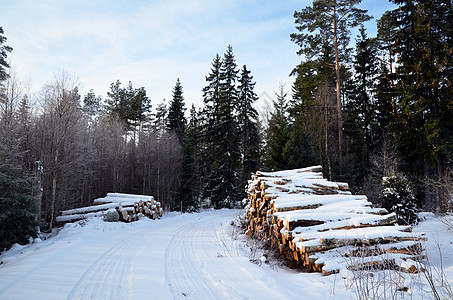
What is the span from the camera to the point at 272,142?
55.8 ft

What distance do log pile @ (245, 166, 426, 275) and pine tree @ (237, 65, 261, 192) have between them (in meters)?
20.3

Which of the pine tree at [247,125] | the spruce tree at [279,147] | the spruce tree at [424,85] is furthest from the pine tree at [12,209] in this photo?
the spruce tree at [424,85]

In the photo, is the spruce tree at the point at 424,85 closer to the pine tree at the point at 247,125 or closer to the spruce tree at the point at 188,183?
the pine tree at the point at 247,125

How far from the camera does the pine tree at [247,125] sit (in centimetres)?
2844

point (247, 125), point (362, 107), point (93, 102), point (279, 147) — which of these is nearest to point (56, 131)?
point (279, 147)

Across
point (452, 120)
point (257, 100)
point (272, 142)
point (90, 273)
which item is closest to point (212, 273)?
point (90, 273)

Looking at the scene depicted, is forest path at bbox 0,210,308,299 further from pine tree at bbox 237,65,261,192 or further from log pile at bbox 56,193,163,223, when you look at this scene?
pine tree at bbox 237,65,261,192

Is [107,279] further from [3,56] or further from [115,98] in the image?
[115,98]

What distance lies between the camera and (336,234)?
5105 mm

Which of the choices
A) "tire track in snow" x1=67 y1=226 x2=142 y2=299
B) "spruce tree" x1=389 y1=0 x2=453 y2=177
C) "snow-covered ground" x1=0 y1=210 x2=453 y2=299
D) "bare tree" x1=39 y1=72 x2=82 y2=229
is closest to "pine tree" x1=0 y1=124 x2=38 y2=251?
"bare tree" x1=39 y1=72 x2=82 y2=229

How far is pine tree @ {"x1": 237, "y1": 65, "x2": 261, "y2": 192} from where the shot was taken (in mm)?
28438

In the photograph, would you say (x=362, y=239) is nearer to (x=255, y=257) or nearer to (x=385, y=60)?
(x=255, y=257)

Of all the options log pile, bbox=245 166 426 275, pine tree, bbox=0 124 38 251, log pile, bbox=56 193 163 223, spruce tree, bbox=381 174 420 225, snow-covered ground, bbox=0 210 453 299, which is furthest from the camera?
log pile, bbox=56 193 163 223

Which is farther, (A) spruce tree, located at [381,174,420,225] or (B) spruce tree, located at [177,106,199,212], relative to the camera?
(B) spruce tree, located at [177,106,199,212]
